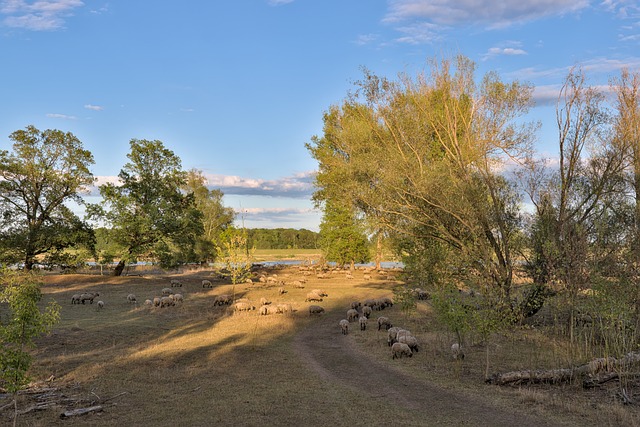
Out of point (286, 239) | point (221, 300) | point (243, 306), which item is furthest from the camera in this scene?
point (286, 239)

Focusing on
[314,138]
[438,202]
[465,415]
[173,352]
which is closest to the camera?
[465,415]

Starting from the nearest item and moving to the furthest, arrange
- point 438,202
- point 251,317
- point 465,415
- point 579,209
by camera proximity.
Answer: point 465,415 < point 579,209 < point 438,202 < point 251,317

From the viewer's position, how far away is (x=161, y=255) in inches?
1984

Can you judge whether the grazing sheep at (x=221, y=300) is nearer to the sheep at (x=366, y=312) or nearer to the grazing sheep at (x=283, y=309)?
the grazing sheep at (x=283, y=309)

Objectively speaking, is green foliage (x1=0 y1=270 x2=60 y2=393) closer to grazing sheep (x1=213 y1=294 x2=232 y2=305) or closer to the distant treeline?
grazing sheep (x1=213 y1=294 x2=232 y2=305)

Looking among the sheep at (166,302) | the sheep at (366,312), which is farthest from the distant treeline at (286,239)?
the sheep at (366,312)

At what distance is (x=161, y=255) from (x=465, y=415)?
42.9 m

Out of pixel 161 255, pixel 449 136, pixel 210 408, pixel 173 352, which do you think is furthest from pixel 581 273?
pixel 161 255

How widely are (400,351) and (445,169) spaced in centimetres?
1185

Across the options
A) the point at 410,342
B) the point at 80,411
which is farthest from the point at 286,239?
the point at 80,411

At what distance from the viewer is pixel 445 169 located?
27.4 m

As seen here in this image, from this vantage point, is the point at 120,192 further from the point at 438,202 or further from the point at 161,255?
the point at 438,202

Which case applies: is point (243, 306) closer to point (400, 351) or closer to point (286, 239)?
point (400, 351)

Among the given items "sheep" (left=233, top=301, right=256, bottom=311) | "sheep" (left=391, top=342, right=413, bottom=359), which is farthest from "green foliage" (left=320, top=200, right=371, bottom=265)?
"sheep" (left=391, top=342, right=413, bottom=359)
